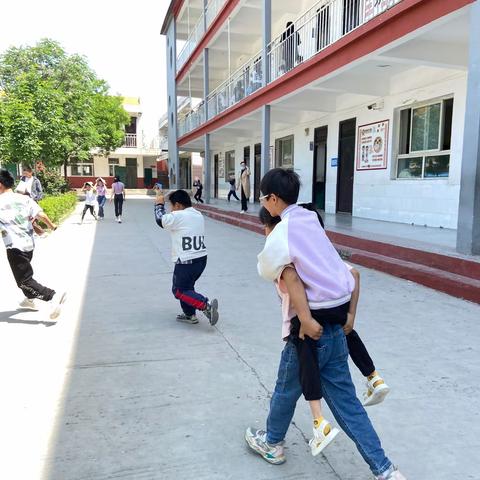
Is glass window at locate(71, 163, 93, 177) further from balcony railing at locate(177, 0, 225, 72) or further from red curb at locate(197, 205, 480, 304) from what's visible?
red curb at locate(197, 205, 480, 304)

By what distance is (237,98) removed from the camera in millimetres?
16297

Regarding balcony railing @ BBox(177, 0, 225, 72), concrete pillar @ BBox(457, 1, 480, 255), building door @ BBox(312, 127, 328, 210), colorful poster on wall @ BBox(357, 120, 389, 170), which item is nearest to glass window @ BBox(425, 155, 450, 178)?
colorful poster on wall @ BBox(357, 120, 389, 170)

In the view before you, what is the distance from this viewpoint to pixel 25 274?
480 cm

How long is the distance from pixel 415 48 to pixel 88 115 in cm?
2221

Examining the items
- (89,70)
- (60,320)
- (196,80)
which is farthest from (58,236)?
(89,70)

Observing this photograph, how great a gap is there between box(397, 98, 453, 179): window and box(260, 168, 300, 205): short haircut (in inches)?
337

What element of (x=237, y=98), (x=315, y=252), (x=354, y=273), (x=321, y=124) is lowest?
(x=354, y=273)

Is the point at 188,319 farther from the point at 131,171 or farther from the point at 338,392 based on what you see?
the point at 131,171

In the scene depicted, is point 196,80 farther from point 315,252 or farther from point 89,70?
point 315,252

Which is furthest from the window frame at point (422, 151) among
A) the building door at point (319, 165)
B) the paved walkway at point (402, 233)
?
the building door at point (319, 165)

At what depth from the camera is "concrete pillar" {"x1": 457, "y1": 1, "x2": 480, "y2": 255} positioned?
5.91 m

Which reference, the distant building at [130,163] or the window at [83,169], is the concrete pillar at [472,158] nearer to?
the distant building at [130,163]

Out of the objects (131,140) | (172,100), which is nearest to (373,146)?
(172,100)

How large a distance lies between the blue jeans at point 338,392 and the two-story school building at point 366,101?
4.77m
